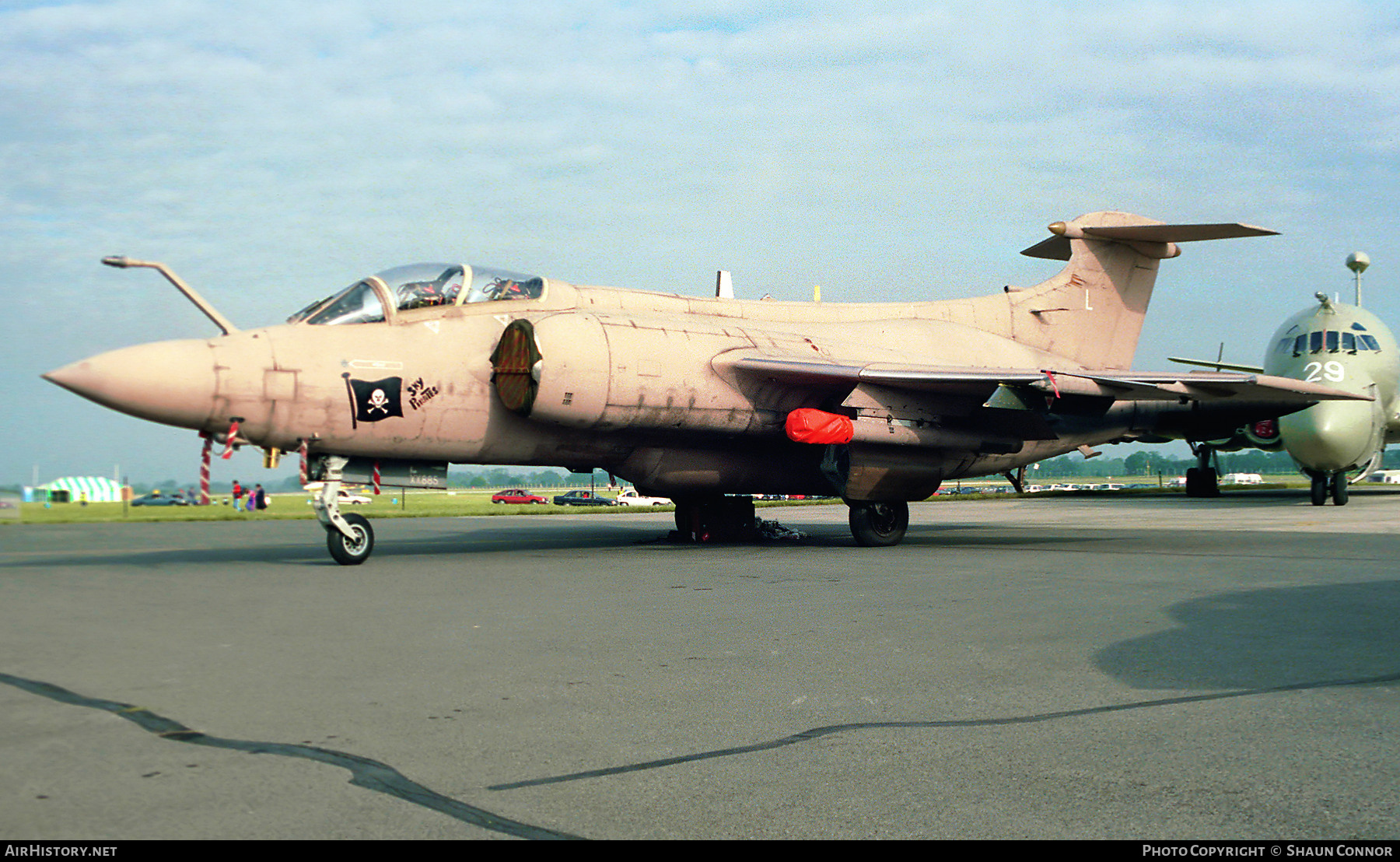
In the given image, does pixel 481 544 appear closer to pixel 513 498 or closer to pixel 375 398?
pixel 375 398

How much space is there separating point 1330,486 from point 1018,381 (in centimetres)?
1544

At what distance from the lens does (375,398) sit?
12.0m

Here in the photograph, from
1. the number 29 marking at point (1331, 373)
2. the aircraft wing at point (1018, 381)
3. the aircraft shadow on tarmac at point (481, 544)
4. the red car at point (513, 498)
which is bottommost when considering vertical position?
the red car at point (513, 498)

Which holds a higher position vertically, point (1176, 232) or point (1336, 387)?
point (1176, 232)

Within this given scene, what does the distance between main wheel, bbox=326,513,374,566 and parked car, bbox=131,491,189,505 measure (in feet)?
119

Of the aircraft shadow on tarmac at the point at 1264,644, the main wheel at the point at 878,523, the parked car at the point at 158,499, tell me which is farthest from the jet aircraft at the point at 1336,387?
the parked car at the point at 158,499

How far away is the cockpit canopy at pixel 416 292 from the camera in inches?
Answer: 479

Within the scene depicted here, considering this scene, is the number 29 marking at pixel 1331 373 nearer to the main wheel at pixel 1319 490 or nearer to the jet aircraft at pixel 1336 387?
the jet aircraft at pixel 1336 387

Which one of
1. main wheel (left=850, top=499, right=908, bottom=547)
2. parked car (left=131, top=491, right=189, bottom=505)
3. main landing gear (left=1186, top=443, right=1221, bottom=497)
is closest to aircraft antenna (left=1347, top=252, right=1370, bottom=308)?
main landing gear (left=1186, top=443, right=1221, bottom=497)

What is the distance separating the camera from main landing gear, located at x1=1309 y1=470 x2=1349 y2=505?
80.0 feet

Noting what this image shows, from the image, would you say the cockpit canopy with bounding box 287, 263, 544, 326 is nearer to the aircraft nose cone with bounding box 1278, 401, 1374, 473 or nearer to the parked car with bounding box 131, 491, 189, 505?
the aircraft nose cone with bounding box 1278, 401, 1374, 473

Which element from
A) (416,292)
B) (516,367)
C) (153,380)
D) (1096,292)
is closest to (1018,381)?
Result: (1096,292)

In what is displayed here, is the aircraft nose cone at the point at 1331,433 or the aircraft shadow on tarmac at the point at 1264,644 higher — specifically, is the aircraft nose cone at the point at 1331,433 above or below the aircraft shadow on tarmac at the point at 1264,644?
above

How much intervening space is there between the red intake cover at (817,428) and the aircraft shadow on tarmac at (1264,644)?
6011mm
